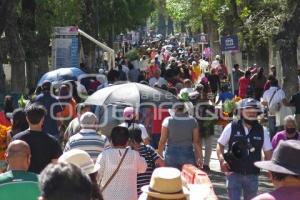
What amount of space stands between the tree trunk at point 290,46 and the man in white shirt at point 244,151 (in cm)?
973

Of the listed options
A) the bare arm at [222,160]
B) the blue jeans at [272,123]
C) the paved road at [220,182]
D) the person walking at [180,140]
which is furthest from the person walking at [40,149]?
the blue jeans at [272,123]

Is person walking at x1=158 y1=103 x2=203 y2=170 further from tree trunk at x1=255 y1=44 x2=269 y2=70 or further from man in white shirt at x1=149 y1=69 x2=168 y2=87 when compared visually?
tree trunk at x1=255 y1=44 x2=269 y2=70

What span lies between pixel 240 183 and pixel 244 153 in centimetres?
37

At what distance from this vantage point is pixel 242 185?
901 centimetres

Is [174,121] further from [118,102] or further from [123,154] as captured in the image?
[123,154]

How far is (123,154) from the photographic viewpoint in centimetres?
787

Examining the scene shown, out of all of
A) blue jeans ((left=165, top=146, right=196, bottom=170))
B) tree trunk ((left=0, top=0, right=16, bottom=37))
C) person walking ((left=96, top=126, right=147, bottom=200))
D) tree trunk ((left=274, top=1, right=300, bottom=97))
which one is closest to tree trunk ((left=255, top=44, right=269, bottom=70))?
tree trunk ((left=0, top=0, right=16, bottom=37))

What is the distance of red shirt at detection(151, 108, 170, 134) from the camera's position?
13.8 metres

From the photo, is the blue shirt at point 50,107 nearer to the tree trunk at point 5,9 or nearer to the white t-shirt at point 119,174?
the white t-shirt at point 119,174

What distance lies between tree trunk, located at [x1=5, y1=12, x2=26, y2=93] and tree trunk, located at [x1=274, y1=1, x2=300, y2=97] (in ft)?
27.0

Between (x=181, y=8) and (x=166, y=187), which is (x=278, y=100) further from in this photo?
(x=181, y=8)

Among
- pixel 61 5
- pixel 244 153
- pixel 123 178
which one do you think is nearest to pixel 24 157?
pixel 123 178

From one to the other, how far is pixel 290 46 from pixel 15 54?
29.1 ft

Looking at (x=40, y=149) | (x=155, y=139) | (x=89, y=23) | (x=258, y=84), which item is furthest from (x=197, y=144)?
(x=89, y=23)
